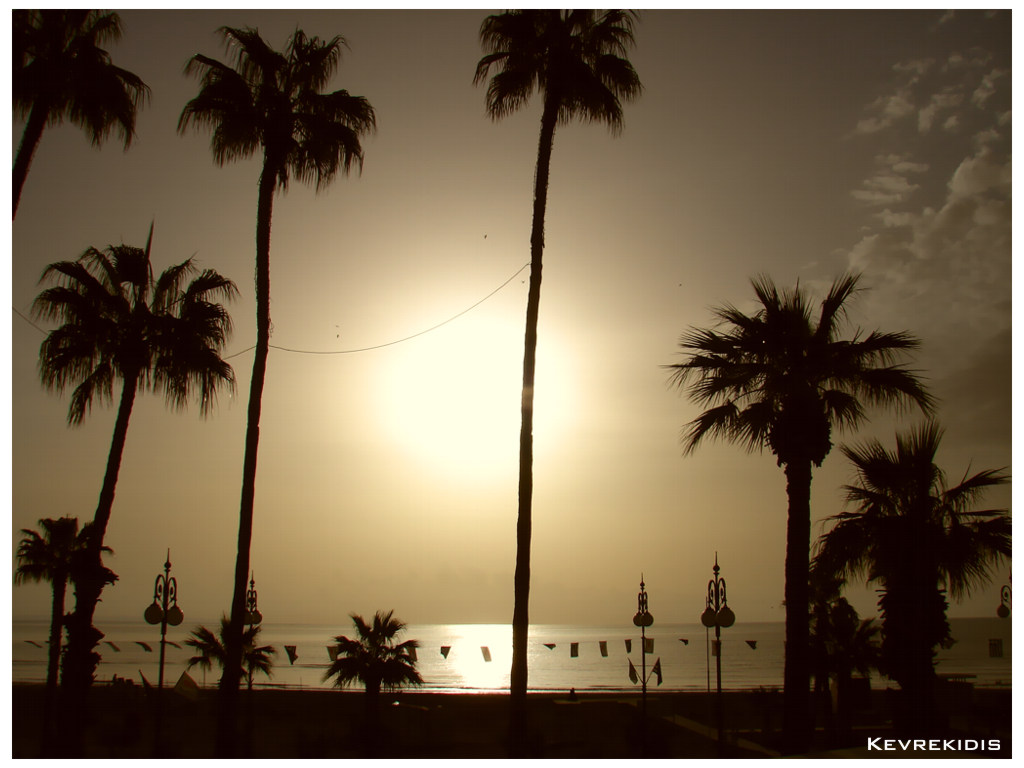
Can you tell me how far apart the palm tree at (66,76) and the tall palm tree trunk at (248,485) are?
275 cm

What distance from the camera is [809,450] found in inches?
653

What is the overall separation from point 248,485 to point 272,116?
24.2 feet

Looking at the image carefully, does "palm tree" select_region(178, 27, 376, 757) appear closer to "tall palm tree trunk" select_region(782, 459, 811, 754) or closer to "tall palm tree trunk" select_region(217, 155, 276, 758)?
"tall palm tree trunk" select_region(217, 155, 276, 758)

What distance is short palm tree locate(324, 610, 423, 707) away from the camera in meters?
25.8

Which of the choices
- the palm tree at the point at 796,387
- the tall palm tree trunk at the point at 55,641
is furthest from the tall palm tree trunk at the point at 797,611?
the tall palm tree trunk at the point at 55,641

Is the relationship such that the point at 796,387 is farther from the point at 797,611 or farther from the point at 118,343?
the point at 118,343

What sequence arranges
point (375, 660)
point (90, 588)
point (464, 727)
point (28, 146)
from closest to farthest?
point (28, 146) < point (90, 588) < point (375, 660) < point (464, 727)

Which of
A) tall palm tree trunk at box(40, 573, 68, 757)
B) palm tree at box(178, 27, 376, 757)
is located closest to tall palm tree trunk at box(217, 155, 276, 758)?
palm tree at box(178, 27, 376, 757)

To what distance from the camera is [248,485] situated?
15.2 meters

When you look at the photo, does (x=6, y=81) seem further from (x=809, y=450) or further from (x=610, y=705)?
(x=610, y=705)

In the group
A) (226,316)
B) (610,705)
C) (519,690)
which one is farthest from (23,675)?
(519,690)

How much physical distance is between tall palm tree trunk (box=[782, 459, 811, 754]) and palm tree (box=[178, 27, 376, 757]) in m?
10.5

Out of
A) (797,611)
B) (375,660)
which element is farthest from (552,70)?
(375,660)

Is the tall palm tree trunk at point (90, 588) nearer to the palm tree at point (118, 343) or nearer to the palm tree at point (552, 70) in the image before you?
the palm tree at point (118, 343)
